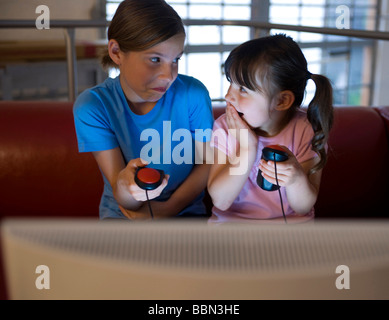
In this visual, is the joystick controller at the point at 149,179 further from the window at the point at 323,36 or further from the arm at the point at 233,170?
the window at the point at 323,36

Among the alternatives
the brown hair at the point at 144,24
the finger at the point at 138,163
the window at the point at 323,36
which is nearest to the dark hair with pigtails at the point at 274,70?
the brown hair at the point at 144,24

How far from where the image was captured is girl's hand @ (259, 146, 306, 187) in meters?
0.62

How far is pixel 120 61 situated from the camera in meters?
0.74

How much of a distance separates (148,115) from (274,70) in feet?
0.72

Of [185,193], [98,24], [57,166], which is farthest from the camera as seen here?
[98,24]

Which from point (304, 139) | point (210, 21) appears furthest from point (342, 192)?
point (210, 21)

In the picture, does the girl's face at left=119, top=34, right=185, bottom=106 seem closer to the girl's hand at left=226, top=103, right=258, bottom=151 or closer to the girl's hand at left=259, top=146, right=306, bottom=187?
the girl's hand at left=226, top=103, right=258, bottom=151

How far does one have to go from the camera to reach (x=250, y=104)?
28.9 inches

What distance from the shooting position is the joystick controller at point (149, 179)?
57 cm

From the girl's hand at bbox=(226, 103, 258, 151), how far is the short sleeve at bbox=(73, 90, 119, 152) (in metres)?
0.20

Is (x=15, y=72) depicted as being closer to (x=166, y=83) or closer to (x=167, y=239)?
(x=166, y=83)

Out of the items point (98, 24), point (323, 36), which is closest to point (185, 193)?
point (98, 24)

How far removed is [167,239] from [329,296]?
0.29 ft

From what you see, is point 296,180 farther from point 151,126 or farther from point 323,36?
point 323,36
